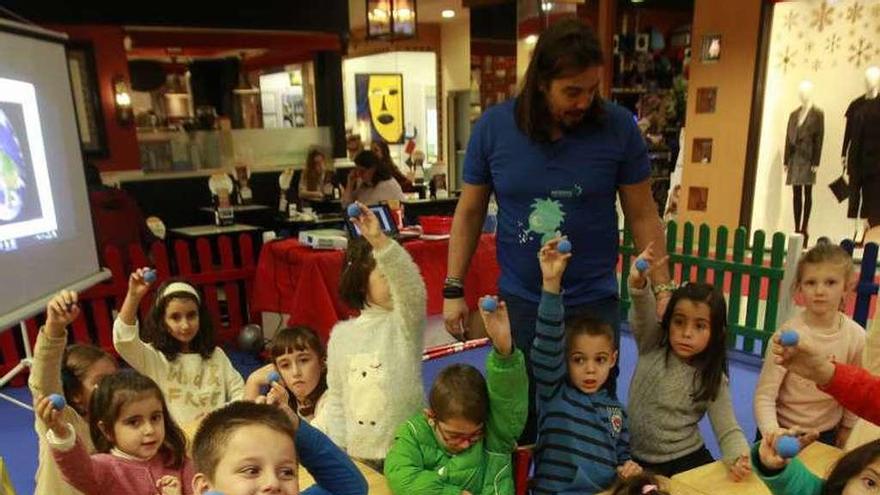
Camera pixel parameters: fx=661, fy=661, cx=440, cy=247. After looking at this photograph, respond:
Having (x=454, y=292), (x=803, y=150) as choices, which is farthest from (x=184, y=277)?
(x=803, y=150)

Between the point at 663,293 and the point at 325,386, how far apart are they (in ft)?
4.24

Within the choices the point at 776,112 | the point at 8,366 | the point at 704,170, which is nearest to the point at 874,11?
the point at 776,112

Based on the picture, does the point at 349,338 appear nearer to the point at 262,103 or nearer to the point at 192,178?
the point at 192,178

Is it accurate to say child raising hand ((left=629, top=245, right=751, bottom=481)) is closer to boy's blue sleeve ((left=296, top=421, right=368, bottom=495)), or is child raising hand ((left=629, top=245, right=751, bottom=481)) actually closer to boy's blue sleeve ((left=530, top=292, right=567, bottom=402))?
boy's blue sleeve ((left=530, top=292, right=567, bottom=402))

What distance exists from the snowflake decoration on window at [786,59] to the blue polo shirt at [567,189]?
6.50 m

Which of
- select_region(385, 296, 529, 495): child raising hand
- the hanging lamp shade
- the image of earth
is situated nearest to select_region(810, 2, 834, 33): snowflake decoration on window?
select_region(385, 296, 529, 495): child raising hand

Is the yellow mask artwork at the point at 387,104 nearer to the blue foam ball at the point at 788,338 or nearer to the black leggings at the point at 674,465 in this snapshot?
the black leggings at the point at 674,465

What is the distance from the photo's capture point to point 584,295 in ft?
Result: 6.73

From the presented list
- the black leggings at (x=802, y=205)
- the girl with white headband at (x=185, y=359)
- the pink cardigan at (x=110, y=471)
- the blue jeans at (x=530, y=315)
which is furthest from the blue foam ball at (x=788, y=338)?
the black leggings at (x=802, y=205)

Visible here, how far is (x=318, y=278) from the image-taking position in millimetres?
4145

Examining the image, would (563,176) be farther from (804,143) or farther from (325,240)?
(804,143)

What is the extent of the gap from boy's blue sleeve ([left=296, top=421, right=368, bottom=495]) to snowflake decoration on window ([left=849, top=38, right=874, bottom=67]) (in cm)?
767

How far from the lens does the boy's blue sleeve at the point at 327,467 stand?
143 cm

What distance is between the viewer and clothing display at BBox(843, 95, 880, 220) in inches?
259
